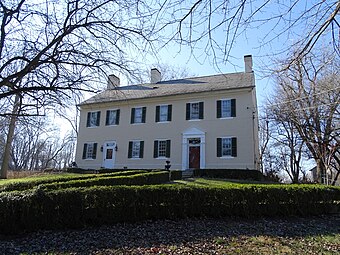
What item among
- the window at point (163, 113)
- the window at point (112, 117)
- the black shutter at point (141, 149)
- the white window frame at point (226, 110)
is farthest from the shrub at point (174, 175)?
the window at point (112, 117)

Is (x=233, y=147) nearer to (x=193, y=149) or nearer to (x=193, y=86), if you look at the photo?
(x=193, y=149)

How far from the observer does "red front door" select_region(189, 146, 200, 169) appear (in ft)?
60.3

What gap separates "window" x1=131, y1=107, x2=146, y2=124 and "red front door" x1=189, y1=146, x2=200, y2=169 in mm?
4731

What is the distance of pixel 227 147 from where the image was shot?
1778 centimetres

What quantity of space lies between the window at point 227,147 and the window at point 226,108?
5.56 ft

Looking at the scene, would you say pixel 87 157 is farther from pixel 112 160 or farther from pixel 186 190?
pixel 186 190

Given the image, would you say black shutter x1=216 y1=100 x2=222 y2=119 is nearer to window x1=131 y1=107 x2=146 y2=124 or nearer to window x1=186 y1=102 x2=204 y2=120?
window x1=186 y1=102 x2=204 y2=120

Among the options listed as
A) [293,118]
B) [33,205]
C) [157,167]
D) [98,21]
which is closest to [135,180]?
[33,205]

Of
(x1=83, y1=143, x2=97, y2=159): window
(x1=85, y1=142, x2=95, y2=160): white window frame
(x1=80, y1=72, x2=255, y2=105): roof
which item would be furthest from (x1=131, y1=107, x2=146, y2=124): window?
(x1=85, y1=142, x2=95, y2=160): white window frame

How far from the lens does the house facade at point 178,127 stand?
17.8 metres

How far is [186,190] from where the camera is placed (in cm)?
665

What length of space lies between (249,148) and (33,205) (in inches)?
560

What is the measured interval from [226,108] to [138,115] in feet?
23.1

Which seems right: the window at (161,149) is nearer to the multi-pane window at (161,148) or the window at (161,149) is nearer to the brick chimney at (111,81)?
the multi-pane window at (161,148)
